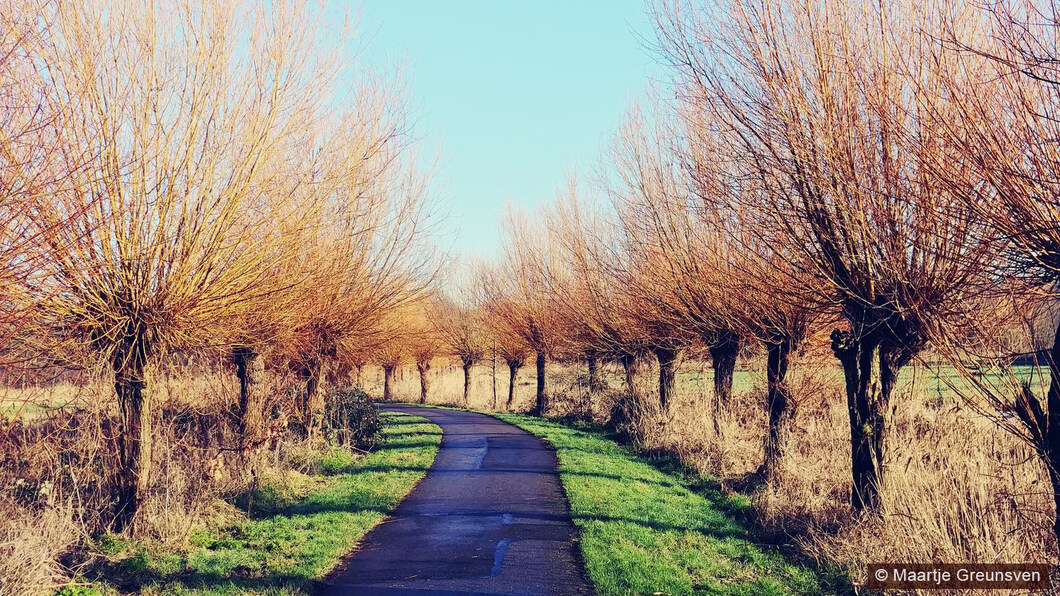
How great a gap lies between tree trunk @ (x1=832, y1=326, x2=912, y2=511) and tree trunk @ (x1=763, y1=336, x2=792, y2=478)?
11.4 feet

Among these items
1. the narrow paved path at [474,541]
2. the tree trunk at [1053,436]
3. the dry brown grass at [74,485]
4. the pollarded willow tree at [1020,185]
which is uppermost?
the pollarded willow tree at [1020,185]

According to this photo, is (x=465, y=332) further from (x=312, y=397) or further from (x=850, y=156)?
(x=850, y=156)

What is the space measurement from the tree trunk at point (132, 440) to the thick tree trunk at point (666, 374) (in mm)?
12405

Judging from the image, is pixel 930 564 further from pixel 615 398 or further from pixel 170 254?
pixel 615 398

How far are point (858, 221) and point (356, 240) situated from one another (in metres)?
8.68

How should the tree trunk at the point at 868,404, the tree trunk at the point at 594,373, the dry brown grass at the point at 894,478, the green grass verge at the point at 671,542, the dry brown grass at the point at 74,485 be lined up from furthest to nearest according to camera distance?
the tree trunk at the point at 594,373, the tree trunk at the point at 868,404, the green grass verge at the point at 671,542, the dry brown grass at the point at 74,485, the dry brown grass at the point at 894,478

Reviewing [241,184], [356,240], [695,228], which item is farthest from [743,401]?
[241,184]

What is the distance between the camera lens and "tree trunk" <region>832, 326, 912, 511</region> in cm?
778

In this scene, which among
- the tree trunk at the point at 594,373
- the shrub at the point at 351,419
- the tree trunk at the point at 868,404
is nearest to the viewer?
the tree trunk at the point at 868,404

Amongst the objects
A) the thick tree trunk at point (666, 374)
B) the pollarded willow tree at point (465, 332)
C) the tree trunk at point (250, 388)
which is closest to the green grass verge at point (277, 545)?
the tree trunk at point (250, 388)

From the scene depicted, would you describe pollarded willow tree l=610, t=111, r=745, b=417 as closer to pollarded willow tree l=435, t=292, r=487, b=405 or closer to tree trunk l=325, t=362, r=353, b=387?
tree trunk l=325, t=362, r=353, b=387

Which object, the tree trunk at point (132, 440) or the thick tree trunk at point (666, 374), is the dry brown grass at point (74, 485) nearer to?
the tree trunk at point (132, 440)

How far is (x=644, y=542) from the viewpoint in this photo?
816 centimetres

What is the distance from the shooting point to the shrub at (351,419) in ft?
53.2
